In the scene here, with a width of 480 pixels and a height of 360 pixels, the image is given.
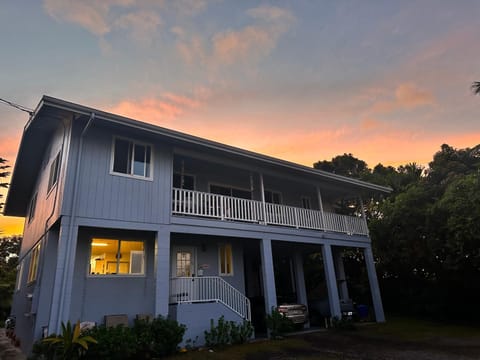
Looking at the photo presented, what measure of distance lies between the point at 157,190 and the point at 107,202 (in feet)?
5.16

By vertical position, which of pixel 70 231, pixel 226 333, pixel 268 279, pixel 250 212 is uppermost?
pixel 250 212

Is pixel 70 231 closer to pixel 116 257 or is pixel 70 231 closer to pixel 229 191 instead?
pixel 116 257

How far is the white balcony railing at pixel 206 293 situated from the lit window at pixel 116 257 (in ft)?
4.33

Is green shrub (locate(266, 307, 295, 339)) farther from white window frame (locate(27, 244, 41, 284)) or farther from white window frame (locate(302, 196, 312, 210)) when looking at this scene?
white window frame (locate(27, 244, 41, 284))

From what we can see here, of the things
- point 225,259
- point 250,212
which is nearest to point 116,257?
point 225,259

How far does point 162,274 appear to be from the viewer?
917 cm

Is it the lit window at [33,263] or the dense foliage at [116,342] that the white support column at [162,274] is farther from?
the lit window at [33,263]

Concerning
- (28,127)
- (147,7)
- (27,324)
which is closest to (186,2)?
(147,7)

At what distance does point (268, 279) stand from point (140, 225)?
506 cm

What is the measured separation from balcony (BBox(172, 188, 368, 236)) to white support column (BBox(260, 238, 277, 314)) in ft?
3.04

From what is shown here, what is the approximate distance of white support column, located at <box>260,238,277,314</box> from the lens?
36.4ft

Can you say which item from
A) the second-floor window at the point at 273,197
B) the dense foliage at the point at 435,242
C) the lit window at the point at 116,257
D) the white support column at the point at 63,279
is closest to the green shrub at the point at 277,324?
the lit window at the point at 116,257

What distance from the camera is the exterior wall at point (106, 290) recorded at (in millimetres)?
8977

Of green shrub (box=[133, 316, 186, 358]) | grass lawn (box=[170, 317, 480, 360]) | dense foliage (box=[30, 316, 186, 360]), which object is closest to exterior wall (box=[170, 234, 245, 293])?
grass lawn (box=[170, 317, 480, 360])
